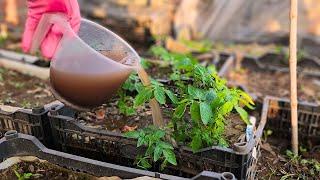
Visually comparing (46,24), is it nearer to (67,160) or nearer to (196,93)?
(67,160)

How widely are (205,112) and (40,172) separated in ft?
4.24

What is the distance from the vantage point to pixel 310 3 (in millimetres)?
6805

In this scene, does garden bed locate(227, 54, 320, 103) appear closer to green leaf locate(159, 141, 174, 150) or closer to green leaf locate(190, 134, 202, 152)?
green leaf locate(190, 134, 202, 152)

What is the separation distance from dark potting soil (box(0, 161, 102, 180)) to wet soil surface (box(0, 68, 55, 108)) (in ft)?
3.14

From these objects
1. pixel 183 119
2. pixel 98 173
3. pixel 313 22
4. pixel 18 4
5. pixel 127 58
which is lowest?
pixel 98 173

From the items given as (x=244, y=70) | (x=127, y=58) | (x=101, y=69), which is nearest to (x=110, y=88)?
(x=101, y=69)

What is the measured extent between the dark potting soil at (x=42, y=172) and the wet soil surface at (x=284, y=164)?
153 cm

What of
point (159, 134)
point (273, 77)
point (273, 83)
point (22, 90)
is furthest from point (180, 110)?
point (273, 77)

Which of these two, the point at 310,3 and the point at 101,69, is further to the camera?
the point at 310,3

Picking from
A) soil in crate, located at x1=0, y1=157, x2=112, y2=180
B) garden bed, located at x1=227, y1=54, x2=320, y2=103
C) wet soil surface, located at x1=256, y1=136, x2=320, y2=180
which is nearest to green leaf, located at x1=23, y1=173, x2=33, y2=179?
soil in crate, located at x1=0, y1=157, x2=112, y2=180

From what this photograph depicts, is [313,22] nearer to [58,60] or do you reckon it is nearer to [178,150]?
[178,150]

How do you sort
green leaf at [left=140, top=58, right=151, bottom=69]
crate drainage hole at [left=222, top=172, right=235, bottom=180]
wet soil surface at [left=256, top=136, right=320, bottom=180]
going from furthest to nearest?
green leaf at [left=140, top=58, right=151, bottom=69] → wet soil surface at [left=256, top=136, right=320, bottom=180] → crate drainage hole at [left=222, top=172, right=235, bottom=180]

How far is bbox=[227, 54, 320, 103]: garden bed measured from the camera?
4.61 m

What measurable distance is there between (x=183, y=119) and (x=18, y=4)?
542cm
